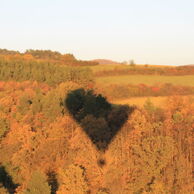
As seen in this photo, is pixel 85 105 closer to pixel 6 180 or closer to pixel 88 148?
pixel 88 148

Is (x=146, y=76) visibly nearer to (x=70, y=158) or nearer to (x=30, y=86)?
(x=30, y=86)

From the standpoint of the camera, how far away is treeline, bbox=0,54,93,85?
307 feet

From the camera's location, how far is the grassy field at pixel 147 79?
263 ft

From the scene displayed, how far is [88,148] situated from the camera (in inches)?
1727

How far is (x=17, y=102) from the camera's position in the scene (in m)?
74.2

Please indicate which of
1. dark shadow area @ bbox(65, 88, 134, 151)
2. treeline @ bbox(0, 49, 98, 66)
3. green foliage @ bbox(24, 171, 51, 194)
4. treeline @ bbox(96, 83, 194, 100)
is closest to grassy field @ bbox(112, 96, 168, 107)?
treeline @ bbox(96, 83, 194, 100)

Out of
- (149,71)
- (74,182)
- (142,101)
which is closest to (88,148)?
(74,182)

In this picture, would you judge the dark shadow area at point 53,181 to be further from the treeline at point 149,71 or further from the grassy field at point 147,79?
the treeline at point 149,71

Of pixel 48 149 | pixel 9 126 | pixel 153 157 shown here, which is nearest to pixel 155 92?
pixel 9 126

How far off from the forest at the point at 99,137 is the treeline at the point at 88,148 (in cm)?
9

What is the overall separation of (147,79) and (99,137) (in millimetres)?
34310

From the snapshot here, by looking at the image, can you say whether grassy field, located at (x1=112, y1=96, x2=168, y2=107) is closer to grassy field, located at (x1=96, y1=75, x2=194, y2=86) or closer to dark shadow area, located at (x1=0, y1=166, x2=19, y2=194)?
grassy field, located at (x1=96, y1=75, x2=194, y2=86)

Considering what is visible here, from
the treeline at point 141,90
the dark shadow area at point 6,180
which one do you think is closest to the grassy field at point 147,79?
the treeline at point 141,90

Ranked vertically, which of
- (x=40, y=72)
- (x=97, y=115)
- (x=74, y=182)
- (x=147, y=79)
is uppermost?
(x=40, y=72)
